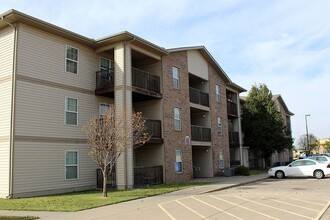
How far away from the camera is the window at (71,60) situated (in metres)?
20.6

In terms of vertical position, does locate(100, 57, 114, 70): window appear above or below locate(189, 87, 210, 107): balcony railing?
above

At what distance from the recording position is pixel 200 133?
28578mm

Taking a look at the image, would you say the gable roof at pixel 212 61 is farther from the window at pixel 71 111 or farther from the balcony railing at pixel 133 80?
the window at pixel 71 111

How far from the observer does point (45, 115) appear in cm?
1894

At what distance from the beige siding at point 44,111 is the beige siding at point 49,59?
2.11 feet

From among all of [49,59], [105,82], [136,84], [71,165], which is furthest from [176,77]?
[71,165]

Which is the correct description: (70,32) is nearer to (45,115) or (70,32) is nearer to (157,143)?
(45,115)

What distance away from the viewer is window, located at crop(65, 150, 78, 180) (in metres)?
19.8

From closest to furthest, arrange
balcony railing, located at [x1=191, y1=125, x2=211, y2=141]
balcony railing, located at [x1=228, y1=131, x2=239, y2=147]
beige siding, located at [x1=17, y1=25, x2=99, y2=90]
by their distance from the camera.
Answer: beige siding, located at [x1=17, y1=25, x2=99, y2=90], balcony railing, located at [x1=191, y1=125, x2=211, y2=141], balcony railing, located at [x1=228, y1=131, x2=239, y2=147]

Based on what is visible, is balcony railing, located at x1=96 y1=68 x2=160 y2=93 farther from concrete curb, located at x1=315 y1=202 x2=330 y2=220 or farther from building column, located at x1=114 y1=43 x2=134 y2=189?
concrete curb, located at x1=315 y1=202 x2=330 y2=220

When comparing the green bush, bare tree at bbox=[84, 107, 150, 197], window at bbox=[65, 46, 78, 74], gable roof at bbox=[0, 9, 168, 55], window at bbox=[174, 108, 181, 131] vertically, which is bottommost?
the green bush

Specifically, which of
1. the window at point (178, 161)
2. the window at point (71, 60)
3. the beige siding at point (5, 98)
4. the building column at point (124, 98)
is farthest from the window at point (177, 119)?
the beige siding at point (5, 98)

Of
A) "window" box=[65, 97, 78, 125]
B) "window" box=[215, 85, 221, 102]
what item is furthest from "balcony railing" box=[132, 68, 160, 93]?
"window" box=[215, 85, 221, 102]

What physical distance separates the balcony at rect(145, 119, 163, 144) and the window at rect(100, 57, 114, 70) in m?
4.38
